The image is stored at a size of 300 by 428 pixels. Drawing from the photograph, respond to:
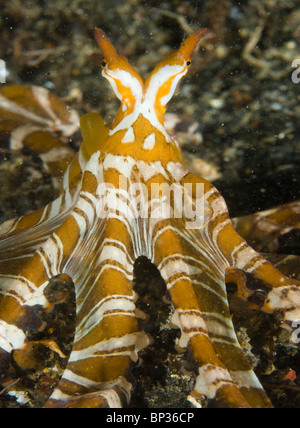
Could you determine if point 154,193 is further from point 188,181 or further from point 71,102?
point 71,102

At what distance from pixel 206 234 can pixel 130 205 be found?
0.54 meters

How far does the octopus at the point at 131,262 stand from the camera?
1.75 meters

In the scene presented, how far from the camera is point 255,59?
316cm

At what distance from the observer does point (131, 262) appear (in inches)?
83.0

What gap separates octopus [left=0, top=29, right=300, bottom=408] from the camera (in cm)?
175

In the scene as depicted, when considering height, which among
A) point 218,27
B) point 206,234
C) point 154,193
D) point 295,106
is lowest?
point 206,234

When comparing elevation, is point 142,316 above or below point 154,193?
below

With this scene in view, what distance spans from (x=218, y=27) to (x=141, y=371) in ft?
9.53

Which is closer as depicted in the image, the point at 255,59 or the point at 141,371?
the point at 141,371
